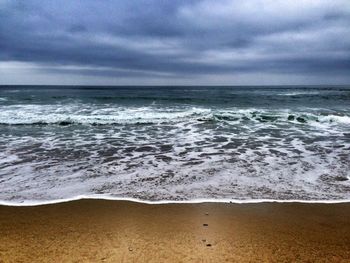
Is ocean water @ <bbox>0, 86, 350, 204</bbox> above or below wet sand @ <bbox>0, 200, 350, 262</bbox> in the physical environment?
below

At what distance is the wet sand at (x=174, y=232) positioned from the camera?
3174 mm

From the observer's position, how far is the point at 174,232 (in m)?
3.71

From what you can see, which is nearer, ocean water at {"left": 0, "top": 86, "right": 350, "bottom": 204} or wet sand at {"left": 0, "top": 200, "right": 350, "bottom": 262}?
wet sand at {"left": 0, "top": 200, "right": 350, "bottom": 262}

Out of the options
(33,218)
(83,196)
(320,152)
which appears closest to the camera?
(33,218)

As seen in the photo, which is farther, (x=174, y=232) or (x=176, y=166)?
(x=176, y=166)

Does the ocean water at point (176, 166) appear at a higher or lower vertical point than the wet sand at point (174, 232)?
lower

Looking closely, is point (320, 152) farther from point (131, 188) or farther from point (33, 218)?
point (33, 218)

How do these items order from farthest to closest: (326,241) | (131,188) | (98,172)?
(98,172) < (131,188) < (326,241)

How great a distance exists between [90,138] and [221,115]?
9647mm

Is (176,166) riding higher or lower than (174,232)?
lower

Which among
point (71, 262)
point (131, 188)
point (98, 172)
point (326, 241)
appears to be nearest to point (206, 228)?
point (326, 241)

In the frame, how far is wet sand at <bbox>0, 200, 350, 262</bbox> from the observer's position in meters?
3.17

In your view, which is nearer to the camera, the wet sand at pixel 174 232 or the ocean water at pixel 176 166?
the wet sand at pixel 174 232

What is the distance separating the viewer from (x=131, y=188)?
5422mm
